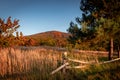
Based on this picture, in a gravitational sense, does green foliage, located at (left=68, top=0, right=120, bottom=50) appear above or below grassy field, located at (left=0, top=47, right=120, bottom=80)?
above

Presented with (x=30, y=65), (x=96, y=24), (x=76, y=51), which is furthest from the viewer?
(x=76, y=51)

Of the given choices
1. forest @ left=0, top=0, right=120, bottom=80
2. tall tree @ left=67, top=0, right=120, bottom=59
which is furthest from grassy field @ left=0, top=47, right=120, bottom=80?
tall tree @ left=67, top=0, right=120, bottom=59

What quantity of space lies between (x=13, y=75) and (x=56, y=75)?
88.1 inches

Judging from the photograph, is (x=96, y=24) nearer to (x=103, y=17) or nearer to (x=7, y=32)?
(x=103, y=17)

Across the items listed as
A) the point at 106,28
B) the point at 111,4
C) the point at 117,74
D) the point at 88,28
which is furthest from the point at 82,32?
the point at 117,74

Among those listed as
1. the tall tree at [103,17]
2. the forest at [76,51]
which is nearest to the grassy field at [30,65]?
the forest at [76,51]

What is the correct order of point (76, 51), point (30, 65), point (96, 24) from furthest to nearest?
1. point (76, 51)
2. point (96, 24)
3. point (30, 65)

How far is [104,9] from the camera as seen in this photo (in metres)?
16.7

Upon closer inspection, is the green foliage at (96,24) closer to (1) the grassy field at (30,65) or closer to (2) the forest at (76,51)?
(2) the forest at (76,51)

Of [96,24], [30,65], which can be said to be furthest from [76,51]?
[30,65]

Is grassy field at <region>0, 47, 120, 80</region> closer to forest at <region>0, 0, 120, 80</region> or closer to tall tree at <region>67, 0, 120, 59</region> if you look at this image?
forest at <region>0, 0, 120, 80</region>

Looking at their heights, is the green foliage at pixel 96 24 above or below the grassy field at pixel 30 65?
above

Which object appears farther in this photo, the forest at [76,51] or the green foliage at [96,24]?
the green foliage at [96,24]

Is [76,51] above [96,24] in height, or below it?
below
